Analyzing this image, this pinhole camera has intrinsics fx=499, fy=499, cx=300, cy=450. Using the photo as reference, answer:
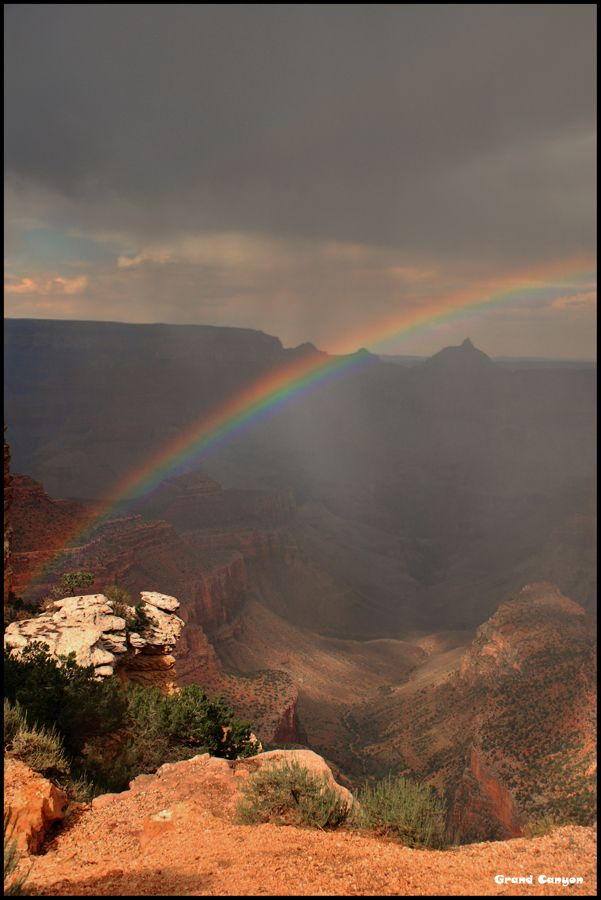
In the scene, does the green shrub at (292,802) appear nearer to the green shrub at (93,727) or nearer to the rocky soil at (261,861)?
the rocky soil at (261,861)

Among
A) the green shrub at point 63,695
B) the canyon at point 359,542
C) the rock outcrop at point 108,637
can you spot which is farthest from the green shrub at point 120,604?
the canyon at point 359,542

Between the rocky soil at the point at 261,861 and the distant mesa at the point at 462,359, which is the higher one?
the distant mesa at the point at 462,359

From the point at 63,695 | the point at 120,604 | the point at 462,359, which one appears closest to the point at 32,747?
the point at 63,695

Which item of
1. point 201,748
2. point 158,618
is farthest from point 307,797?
point 158,618

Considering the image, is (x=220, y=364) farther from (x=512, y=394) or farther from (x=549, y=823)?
(x=549, y=823)

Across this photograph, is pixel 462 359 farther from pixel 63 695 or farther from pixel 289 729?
pixel 63 695

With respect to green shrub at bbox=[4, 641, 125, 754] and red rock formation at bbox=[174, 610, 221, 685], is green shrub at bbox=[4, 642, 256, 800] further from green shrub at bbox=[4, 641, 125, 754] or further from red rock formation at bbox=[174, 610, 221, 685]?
red rock formation at bbox=[174, 610, 221, 685]

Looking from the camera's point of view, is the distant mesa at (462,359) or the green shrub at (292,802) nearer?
the green shrub at (292,802)

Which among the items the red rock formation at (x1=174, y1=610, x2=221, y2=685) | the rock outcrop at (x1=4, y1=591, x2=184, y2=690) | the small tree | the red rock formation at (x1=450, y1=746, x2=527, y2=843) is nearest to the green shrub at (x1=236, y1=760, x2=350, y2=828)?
the rock outcrop at (x1=4, y1=591, x2=184, y2=690)
